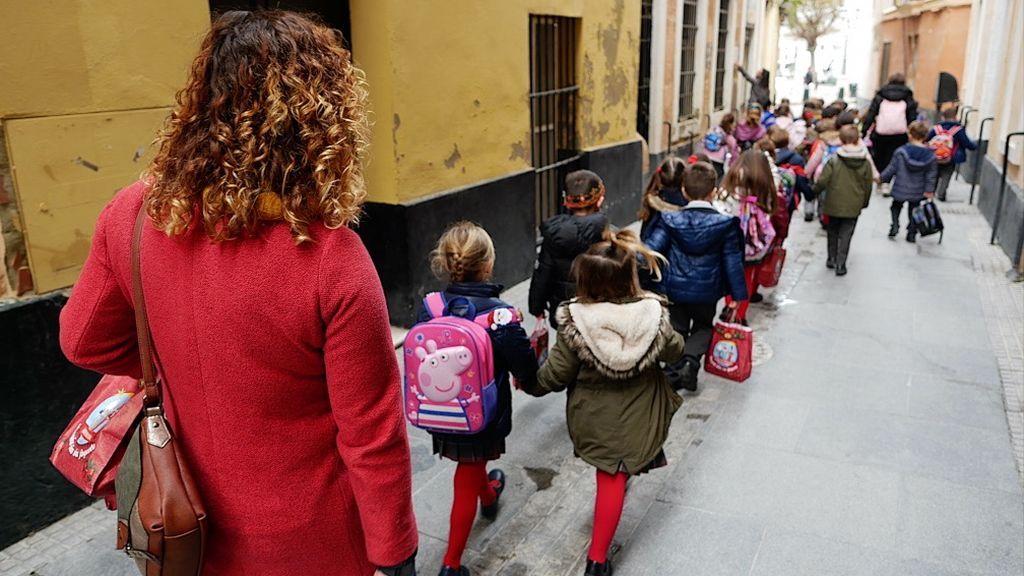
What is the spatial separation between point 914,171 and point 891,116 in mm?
4430

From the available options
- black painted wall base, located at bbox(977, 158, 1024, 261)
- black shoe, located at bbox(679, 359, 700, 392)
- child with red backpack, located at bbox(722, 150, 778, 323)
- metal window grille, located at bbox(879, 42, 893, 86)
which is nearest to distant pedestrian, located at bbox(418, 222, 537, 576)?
black shoe, located at bbox(679, 359, 700, 392)

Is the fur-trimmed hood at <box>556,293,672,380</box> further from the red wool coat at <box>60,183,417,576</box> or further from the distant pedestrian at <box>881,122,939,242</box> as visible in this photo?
the distant pedestrian at <box>881,122,939,242</box>

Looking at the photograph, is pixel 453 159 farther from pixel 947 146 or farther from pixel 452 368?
pixel 947 146

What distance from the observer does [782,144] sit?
937 cm

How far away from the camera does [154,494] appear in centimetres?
165

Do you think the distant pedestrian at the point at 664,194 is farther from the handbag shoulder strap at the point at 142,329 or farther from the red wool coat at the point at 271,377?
the handbag shoulder strap at the point at 142,329

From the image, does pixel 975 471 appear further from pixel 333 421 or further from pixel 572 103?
pixel 572 103

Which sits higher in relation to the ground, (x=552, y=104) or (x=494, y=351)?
(x=552, y=104)

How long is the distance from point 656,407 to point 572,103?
655cm

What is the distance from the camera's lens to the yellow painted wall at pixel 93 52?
3404 millimetres

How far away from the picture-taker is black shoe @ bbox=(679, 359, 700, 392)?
5.39 m

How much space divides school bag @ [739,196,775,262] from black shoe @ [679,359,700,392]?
112 centimetres

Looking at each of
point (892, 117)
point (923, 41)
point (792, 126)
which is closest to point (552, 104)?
point (792, 126)

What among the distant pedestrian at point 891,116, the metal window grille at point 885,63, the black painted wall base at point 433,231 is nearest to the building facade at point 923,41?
the metal window grille at point 885,63
